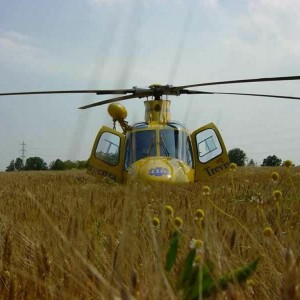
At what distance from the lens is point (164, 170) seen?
30.9 ft

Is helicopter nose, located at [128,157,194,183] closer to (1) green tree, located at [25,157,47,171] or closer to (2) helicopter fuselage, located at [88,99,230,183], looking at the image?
(2) helicopter fuselage, located at [88,99,230,183]

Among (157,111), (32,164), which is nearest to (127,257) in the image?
(32,164)

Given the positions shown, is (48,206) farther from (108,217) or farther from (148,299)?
(148,299)

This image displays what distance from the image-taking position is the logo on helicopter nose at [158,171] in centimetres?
930

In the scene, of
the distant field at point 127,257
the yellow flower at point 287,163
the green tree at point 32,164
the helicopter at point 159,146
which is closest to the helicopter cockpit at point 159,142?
the helicopter at point 159,146

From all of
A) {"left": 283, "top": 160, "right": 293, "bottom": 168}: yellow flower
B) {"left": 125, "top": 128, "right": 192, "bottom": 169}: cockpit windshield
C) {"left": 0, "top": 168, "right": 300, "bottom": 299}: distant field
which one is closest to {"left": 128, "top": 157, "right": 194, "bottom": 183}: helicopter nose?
{"left": 125, "top": 128, "right": 192, "bottom": 169}: cockpit windshield

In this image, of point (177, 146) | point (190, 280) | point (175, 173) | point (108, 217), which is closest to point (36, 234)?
point (108, 217)

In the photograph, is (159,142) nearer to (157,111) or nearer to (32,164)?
(157,111)

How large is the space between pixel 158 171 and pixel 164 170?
119mm

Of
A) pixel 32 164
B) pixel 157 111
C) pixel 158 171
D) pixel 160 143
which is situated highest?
pixel 157 111

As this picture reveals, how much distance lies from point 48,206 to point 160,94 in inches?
303

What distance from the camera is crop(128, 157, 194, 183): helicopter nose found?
9.23 m

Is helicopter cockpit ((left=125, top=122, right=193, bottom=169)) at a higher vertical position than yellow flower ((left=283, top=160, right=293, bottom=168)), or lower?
higher

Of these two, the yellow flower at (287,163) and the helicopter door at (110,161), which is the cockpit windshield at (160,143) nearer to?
the helicopter door at (110,161)
